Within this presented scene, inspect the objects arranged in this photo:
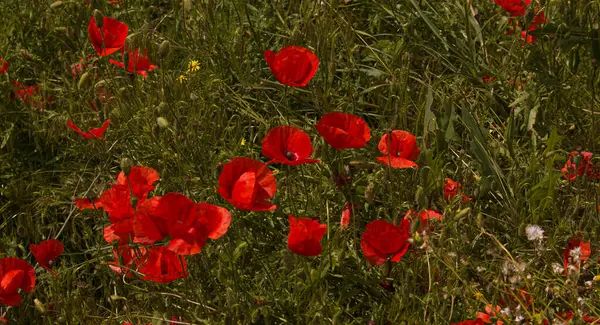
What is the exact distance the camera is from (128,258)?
224 centimetres

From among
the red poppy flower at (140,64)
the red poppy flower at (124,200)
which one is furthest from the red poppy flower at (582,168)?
the red poppy flower at (140,64)

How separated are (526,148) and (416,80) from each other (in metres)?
0.43

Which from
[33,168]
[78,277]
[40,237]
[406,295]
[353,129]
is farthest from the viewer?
[33,168]

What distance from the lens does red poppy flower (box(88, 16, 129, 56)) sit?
254 cm

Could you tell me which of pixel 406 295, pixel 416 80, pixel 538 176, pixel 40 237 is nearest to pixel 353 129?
pixel 406 295

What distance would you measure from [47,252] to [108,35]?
2.12ft

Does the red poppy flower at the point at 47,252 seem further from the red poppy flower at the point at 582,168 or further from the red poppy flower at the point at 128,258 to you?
the red poppy flower at the point at 582,168

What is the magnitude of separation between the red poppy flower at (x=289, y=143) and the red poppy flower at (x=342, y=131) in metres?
0.05

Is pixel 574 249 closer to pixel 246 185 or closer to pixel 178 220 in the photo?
pixel 246 185

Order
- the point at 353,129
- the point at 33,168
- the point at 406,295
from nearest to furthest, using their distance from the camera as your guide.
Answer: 1. the point at 406,295
2. the point at 353,129
3. the point at 33,168

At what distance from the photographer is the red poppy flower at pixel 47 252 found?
2.31 metres

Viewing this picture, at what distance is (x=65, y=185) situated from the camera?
2.68 meters

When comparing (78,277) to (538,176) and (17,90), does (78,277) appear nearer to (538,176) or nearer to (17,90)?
(17,90)

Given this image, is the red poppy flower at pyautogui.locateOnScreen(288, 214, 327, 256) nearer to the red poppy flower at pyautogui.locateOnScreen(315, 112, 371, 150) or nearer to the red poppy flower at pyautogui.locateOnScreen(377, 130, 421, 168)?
the red poppy flower at pyautogui.locateOnScreen(315, 112, 371, 150)
